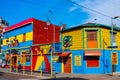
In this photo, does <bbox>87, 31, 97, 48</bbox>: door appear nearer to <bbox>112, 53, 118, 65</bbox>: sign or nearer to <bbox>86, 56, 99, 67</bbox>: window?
<bbox>86, 56, 99, 67</bbox>: window

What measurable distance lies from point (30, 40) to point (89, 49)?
12.1 metres

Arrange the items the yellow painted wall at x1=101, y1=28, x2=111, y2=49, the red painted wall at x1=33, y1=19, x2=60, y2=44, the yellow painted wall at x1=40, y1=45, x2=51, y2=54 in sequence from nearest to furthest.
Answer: the yellow painted wall at x1=101, y1=28, x2=111, y2=49 → the yellow painted wall at x1=40, y1=45, x2=51, y2=54 → the red painted wall at x1=33, y1=19, x2=60, y2=44

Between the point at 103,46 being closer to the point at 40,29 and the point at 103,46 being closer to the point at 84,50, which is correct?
the point at 84,50

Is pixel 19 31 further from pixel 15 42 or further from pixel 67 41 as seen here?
pixel 67 41

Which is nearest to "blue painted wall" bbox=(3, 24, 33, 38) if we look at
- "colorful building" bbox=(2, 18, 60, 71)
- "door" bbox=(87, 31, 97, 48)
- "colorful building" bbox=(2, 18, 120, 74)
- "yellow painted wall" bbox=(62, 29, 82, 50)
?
"colorful building" bbox=(2, 18, 60, 71)

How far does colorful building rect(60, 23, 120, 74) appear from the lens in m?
29.6

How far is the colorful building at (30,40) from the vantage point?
3450cm

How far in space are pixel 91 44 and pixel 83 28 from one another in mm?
2201

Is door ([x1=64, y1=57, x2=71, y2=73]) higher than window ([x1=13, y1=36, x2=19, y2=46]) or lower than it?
lower

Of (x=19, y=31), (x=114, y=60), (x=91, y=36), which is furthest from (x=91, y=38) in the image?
(x=19, y=31)

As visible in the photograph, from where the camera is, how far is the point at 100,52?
2973 cm

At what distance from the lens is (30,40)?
38.5 m

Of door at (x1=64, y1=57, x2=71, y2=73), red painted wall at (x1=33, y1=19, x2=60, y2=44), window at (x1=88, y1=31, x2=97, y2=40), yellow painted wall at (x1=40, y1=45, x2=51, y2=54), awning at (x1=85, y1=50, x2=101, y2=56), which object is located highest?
red painted wall at (x1=33, y1=19, x2=60, y2=44)

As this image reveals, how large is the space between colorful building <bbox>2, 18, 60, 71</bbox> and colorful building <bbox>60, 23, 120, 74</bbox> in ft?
9.61
